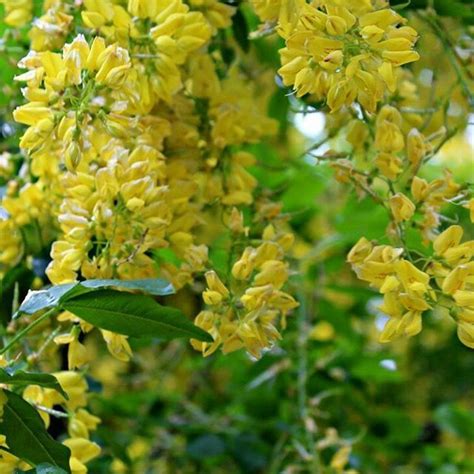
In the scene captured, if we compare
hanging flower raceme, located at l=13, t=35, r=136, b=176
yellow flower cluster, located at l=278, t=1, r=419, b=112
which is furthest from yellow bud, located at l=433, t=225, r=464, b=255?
hanging flower raceme, located at l=13, t=35, r=136, b=176

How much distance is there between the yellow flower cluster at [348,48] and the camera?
0.66m

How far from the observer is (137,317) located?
2.29 feet

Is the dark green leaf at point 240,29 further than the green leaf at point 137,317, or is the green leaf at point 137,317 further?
the dark green leaf at point 240,29

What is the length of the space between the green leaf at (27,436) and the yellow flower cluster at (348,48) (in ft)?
1.02

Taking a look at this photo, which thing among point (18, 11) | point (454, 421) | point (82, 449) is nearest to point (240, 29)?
point (18, 11)

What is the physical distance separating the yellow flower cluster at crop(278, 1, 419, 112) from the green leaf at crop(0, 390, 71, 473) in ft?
1.02

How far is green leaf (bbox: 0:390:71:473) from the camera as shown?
27.0 inches

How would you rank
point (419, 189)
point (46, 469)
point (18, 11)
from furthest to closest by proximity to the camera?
point (18, 11) → point (419, 189) → point (46, 469)

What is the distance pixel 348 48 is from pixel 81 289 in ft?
0.85

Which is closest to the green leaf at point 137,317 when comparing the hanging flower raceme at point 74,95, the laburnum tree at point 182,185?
the laburnum tree at point 182,185

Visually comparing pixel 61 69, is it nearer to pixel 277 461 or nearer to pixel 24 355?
pixel 24 355

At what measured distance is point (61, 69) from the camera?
2.29ft

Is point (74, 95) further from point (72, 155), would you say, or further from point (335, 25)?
point (335, 25)

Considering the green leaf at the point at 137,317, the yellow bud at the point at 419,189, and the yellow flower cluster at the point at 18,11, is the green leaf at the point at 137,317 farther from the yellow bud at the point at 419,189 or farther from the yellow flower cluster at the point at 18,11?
the yellow flower cluster at the point at 18,11
